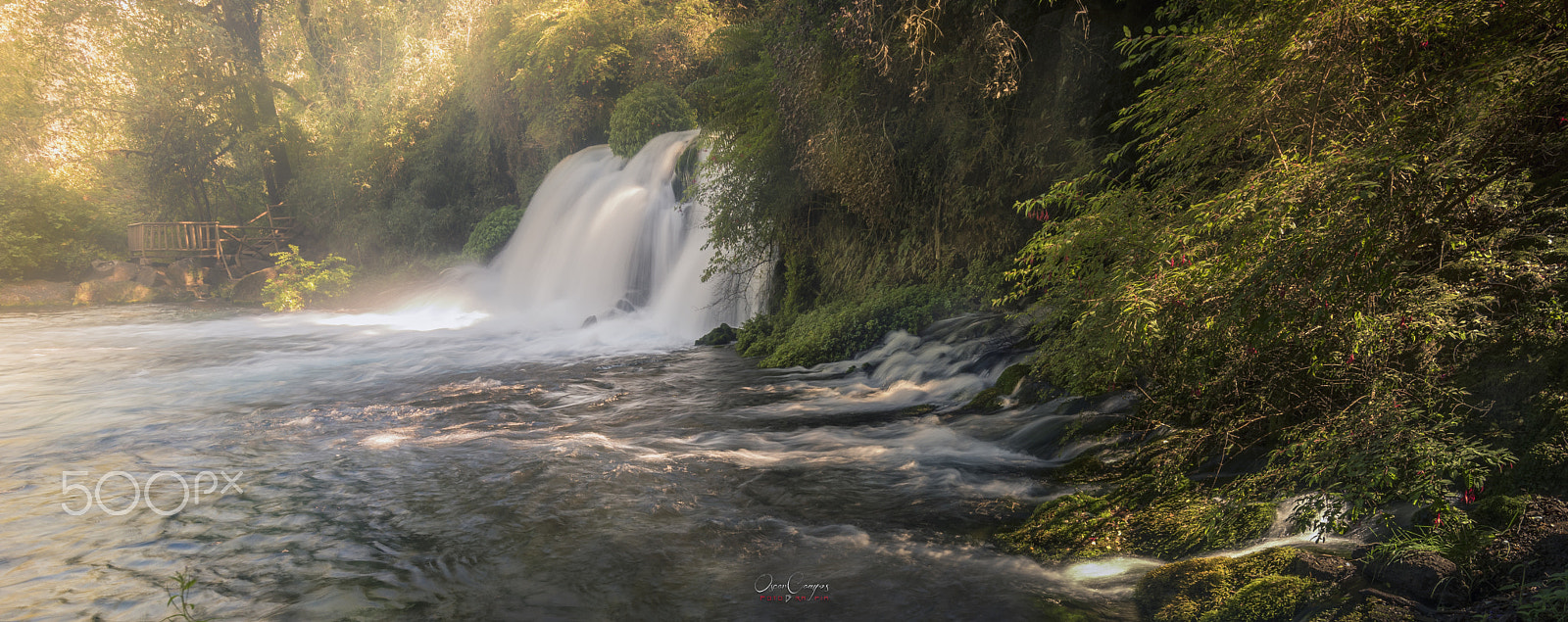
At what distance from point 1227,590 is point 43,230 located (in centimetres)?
3231

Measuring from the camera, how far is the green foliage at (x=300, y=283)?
923 inches

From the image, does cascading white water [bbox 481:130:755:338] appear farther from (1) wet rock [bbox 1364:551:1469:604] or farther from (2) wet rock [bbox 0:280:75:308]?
(2) wet rock [bbox 0:280:75:308]

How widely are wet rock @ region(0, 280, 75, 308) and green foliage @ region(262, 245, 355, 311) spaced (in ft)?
17.9

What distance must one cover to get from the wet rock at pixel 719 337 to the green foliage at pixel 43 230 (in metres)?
23.2

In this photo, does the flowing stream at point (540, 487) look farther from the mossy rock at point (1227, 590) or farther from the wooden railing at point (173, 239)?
the wooden railing at point (173, 239)

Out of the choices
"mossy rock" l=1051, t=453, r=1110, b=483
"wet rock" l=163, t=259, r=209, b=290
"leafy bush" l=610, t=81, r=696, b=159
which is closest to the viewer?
"mossy rock" l=1051, t=453, r=1110, b=483

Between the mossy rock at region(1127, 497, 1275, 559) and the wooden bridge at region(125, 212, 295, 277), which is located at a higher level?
the wooden bridge at region(125, 212, 295, 277)

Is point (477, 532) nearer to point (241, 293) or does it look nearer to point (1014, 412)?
point (1014, 412)

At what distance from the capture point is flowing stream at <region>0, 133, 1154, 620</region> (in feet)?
14.4

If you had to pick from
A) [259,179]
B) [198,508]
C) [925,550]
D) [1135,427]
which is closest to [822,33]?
[1135,427]

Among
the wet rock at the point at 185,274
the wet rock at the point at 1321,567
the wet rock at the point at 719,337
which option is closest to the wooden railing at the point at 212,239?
the wet rock at the point at 185,274

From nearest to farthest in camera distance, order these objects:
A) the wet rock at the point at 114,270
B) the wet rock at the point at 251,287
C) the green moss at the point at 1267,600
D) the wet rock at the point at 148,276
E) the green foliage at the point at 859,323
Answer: the green moss at the point at 1267,600 < the green foliage at the point at 859,323 < the wet rock at the point at 114,270 < the wet rock at the point at 148,276 < the wet rock at the point at 251,287

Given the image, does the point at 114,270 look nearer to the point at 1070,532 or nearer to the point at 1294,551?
the point at 1070,532

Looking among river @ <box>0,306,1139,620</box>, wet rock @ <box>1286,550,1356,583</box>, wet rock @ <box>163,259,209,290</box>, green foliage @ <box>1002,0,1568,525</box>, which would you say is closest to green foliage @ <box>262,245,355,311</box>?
wet rock @ <box>163,259,209,290</box>
